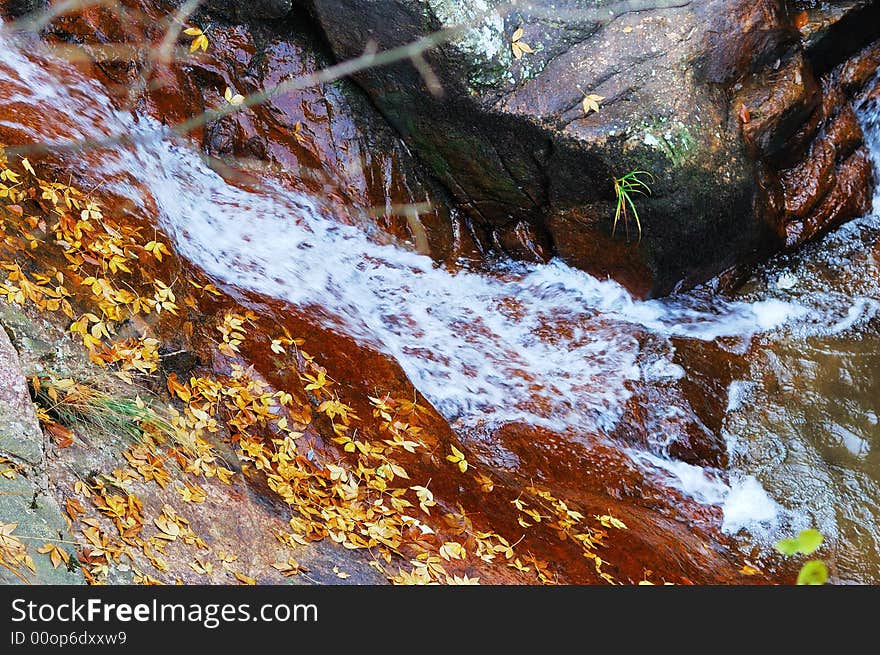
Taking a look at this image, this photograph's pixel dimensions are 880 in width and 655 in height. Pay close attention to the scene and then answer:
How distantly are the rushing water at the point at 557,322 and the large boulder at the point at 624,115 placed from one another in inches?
17.2

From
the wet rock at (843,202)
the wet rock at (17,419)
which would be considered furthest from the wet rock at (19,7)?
the wet rock at (843,202)

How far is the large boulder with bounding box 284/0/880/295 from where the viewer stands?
567 cm

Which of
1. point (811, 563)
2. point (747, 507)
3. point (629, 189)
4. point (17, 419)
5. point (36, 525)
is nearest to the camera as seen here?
point (811, 563)

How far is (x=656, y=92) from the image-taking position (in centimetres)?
563

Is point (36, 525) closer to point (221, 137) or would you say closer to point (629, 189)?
point (221, 137)

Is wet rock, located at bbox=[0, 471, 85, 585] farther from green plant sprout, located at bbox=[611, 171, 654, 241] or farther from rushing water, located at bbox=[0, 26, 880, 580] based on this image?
green plant sprout, located at bbox=[611, 171, 654, 241]

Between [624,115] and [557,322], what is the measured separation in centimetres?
182

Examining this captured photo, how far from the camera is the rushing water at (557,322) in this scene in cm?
525

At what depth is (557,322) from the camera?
631 centimetres

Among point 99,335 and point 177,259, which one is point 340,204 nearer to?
point 177,259

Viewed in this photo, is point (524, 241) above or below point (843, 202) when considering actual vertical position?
below

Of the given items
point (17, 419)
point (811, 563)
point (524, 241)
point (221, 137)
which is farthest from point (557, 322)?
point (811, 563)

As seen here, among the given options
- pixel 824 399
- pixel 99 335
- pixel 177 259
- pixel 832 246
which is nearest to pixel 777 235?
pixel 832 246

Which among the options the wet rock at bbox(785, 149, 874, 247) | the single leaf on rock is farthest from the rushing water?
the single leaf on rock
